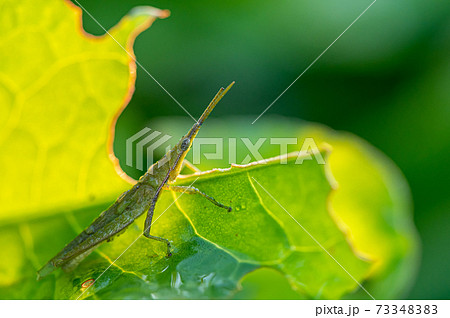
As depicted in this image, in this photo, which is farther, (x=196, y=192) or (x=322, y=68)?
(x=322, y=68)

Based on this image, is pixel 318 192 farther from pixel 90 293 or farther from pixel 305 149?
pixel 90 293

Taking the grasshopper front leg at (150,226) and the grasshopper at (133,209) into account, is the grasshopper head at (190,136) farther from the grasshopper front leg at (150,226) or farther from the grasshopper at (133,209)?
the grasshopper front leg at (150,226)

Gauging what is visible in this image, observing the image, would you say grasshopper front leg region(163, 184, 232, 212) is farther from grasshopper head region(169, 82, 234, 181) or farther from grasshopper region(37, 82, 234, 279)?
grasshopper head region(169, 82, 234, 181)

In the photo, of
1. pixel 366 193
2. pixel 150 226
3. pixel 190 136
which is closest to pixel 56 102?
pixel 150 226

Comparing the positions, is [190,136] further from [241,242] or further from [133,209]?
[241,242]

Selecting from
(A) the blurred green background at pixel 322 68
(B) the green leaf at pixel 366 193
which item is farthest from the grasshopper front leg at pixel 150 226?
(A) the blurred green background at pixel 322 68

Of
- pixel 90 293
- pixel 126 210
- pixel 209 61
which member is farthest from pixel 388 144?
pixel 90 293
